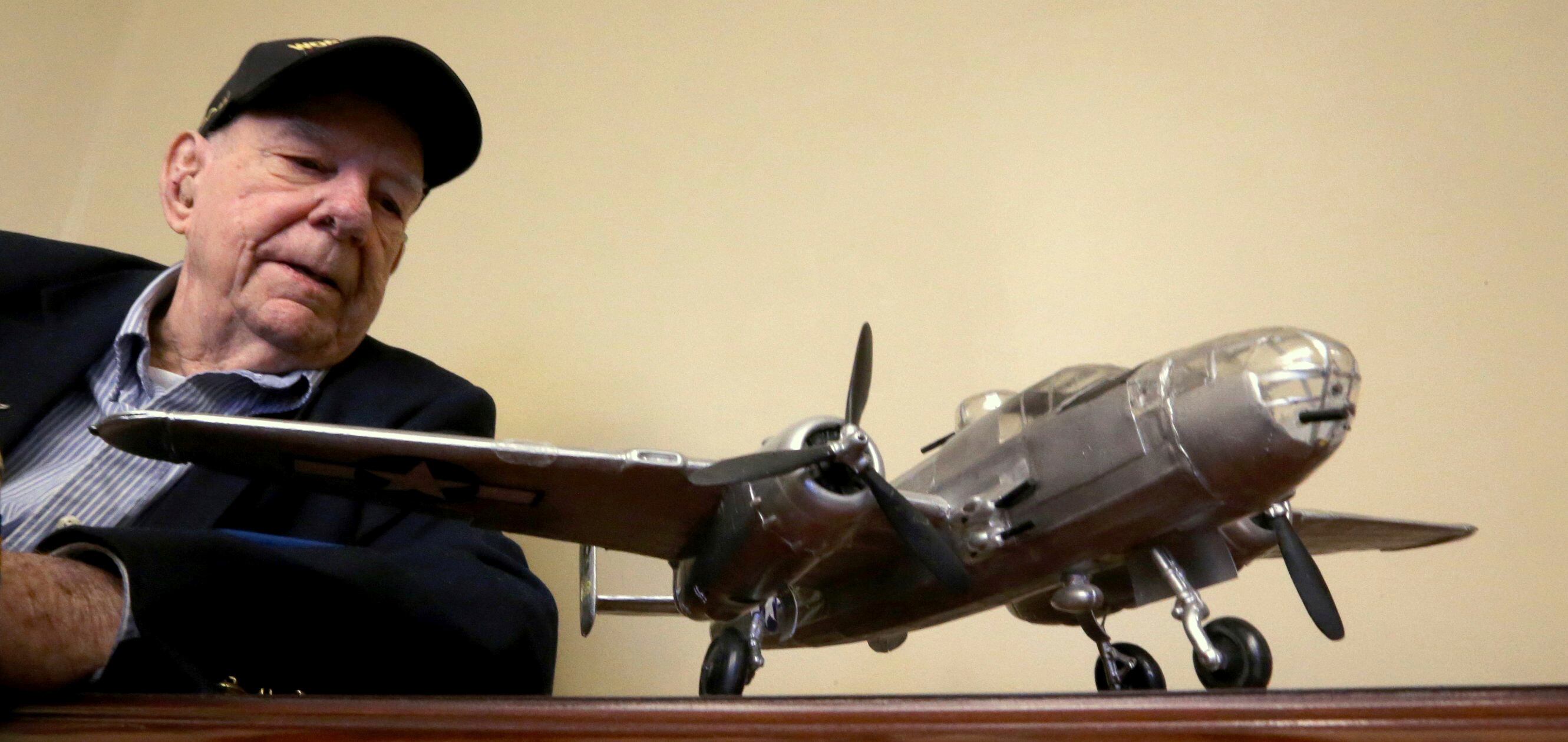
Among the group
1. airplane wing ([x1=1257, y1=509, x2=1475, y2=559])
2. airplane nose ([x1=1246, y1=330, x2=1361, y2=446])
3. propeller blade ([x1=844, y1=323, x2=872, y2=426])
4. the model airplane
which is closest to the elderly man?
the model airplane

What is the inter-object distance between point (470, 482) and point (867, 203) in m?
1.52

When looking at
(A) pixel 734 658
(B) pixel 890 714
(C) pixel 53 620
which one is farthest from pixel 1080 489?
(C) pixel 53 620

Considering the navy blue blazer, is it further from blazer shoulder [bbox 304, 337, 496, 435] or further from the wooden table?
the wooden table

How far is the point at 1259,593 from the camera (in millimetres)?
2082

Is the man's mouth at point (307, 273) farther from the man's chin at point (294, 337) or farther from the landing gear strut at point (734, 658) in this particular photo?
the landing gear strut at point (734, 658)

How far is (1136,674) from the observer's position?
1.58 m

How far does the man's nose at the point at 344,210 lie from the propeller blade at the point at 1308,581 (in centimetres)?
141

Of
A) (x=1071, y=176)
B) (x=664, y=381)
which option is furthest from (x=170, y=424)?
(x=1071, y=176)

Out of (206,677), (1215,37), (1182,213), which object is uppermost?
(1215,37)

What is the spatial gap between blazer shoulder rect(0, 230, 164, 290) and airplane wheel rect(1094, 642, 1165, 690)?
1.69m

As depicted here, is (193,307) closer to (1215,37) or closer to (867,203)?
(867,203)

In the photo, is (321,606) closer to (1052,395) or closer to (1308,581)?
(1052,395)

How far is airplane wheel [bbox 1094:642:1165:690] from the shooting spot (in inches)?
60.8

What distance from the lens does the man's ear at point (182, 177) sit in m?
1.76
